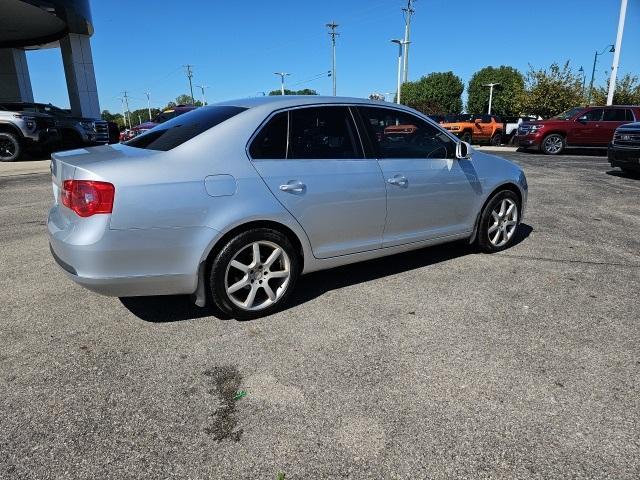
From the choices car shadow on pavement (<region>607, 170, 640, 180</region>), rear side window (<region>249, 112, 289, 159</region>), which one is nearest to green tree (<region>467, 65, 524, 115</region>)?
car shadow on pavement (<region>607, 170, 640, 180</region>)

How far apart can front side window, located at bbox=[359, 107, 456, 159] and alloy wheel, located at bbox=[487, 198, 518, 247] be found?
99 centimetres

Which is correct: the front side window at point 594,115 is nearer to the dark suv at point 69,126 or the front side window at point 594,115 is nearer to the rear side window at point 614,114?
the rear side window at point 614,114

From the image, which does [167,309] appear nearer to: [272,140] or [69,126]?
[272,140]

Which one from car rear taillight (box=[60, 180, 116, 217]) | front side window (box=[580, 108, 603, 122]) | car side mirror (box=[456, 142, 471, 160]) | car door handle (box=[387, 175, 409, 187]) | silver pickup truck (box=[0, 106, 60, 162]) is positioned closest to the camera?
car rear taillight (box=[60, 180, 116, 217])

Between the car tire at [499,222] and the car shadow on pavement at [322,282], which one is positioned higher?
the car tire at [499,222]

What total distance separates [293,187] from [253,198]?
1.09 ft

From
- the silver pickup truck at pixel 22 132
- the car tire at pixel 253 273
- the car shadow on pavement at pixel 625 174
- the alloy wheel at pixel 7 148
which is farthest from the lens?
the alloy wheel at pixel 7 148

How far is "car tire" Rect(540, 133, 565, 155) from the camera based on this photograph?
17422 mm

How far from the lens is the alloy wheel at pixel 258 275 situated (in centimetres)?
333

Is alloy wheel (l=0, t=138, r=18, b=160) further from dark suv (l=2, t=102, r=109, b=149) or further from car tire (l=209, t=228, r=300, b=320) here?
car tire (l=209, t=228, r=300, b=320)

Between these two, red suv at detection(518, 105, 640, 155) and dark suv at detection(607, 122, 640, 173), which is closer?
dark suv at detection(607, 122, 640, 173)

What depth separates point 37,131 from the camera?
44.0 ft

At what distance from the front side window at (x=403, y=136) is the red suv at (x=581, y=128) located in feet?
49.7

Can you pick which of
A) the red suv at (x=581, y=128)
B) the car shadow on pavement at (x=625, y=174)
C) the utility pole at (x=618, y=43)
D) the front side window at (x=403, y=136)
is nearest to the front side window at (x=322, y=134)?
the front side window at (x=403, y=136)
